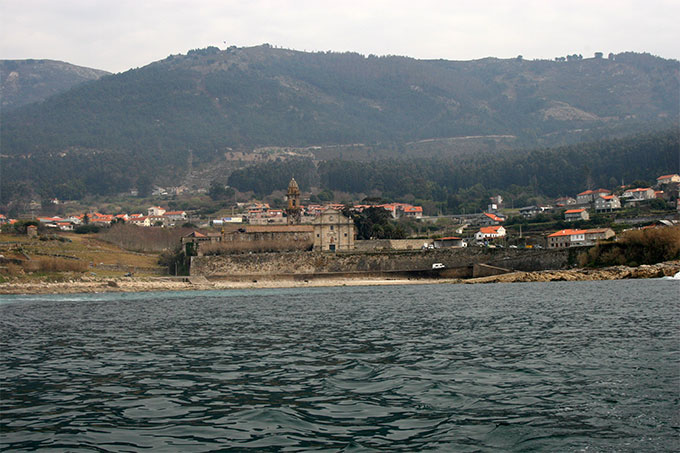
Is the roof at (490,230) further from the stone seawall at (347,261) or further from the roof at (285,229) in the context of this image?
the stone seawall at (347,261)

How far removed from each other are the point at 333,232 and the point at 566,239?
2696 centimetres

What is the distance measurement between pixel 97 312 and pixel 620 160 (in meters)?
148

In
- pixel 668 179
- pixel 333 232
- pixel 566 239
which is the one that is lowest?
pixel 566 239

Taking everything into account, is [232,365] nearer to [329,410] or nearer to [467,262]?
[329,410]

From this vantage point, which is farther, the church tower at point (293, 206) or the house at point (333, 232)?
the church tower at point (293, 206)

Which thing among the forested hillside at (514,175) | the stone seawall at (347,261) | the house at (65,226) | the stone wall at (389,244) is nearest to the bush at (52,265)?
the stone seawall at (347,261)

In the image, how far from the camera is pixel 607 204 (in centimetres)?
11238

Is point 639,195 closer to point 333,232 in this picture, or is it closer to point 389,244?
point 389,244

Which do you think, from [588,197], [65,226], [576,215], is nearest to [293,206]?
[576,215]

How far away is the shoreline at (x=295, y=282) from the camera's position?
52.7 m

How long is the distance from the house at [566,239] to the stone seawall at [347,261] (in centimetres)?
1208

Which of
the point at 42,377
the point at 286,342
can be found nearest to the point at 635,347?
the point at 286,342

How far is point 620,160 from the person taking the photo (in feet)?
530

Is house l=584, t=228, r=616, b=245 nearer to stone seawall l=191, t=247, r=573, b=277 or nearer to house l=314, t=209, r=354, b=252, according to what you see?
stone seawall l=191, t=247, r=573, b=277
